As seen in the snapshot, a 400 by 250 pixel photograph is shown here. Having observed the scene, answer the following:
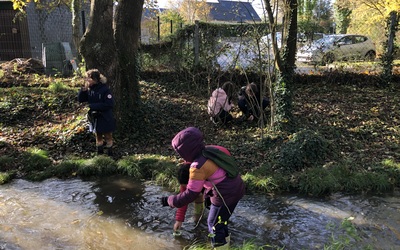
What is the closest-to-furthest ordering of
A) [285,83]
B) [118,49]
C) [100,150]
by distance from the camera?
[100,150] < [285,83] < [118,49]

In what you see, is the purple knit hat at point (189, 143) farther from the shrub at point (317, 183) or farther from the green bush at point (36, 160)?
the green bush at point (36, 160)

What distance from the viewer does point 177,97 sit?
31.2 ft

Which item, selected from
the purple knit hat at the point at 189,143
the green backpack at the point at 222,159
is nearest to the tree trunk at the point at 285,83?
the green backpack at the point at 222,159

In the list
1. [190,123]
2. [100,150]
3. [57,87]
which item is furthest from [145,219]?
[57,87]

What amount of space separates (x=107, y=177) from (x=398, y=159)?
16.0 feet

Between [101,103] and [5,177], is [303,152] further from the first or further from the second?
[5,177]

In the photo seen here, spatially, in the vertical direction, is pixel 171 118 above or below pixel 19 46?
below

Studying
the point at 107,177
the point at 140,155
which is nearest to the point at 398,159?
the point at 140,155

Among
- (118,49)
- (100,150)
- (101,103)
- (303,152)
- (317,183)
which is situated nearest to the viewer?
(317,183)

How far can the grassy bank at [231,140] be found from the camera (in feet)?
17.9

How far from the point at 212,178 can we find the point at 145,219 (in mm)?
1410

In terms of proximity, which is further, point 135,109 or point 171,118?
point 171,118

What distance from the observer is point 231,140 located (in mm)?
6945

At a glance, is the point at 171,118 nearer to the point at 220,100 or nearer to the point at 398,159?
the point at 220,100
